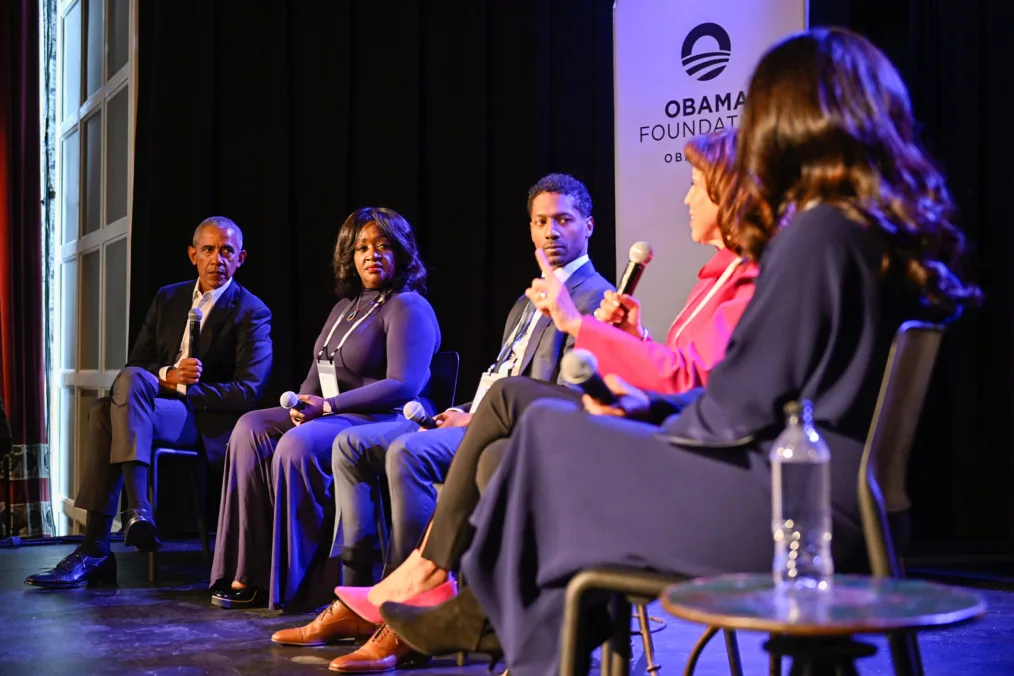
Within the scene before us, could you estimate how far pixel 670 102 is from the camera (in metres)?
3.75

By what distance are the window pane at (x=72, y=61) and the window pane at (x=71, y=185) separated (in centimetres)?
17

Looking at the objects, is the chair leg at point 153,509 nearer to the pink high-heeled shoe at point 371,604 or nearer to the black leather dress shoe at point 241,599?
the black leather dress shoe at point 241,599

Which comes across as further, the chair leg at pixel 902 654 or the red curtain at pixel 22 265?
the red curtain at pixel 22 265

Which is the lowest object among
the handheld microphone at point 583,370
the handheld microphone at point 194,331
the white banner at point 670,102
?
the handheld microphone at point 583,370

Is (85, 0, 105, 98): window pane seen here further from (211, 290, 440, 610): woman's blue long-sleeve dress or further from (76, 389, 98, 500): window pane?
(211, 290, 440, 610): woman's blue long-sleeve dress

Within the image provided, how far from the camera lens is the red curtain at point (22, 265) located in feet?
18.4

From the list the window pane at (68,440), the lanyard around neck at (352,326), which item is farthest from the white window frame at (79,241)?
the lanyard around neck at (352,326)

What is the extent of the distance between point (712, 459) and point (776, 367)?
142 mm

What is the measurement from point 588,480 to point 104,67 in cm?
483

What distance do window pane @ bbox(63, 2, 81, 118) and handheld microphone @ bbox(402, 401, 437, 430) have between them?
153 inches

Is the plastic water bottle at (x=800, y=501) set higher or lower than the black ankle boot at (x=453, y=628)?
higher

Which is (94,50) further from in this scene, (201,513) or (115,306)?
(201,513)

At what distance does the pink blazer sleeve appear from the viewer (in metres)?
1.89

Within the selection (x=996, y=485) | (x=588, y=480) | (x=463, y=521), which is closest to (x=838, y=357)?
(x=588, y=480)
